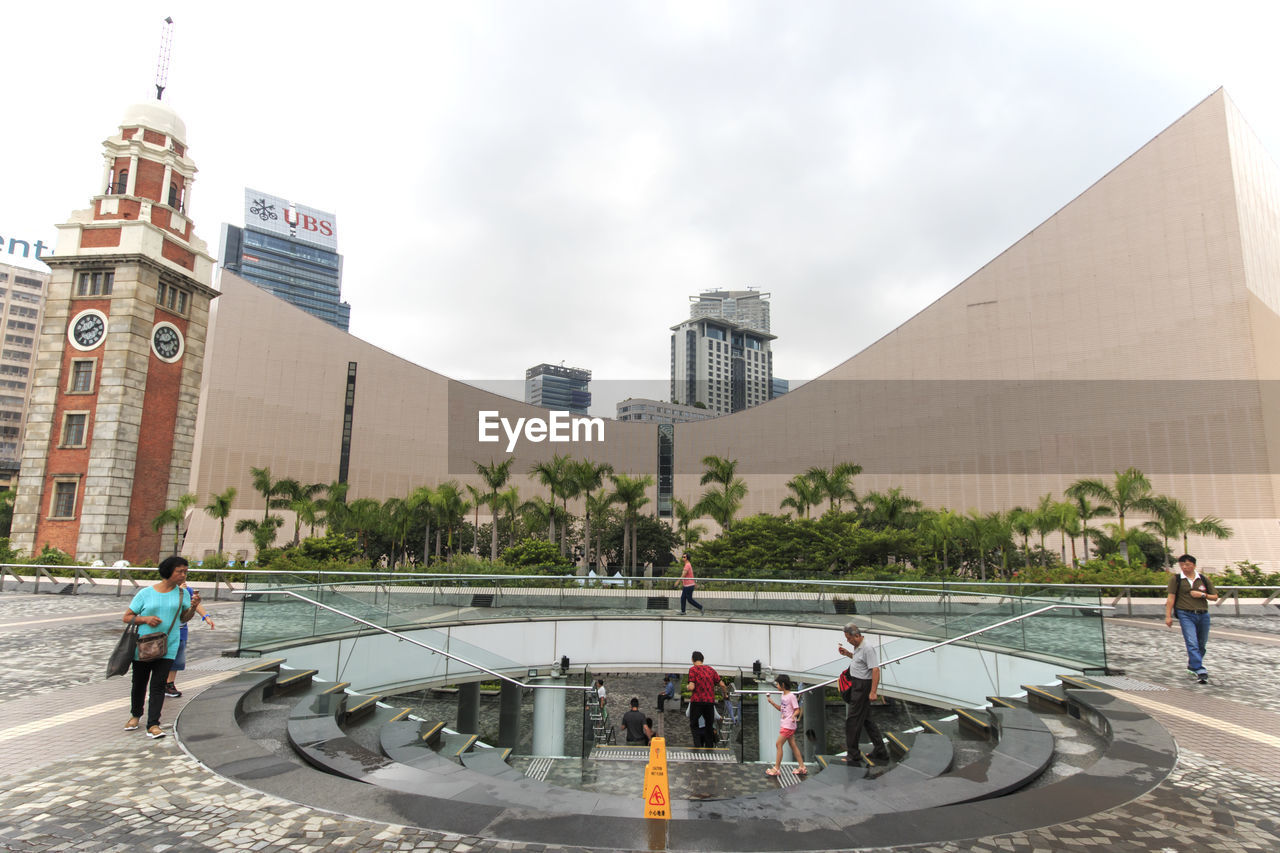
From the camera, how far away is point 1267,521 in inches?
918

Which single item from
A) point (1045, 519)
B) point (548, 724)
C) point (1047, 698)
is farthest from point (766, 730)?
point (1045, 519)

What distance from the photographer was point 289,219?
398 ft

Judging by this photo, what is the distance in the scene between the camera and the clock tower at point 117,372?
849 inches

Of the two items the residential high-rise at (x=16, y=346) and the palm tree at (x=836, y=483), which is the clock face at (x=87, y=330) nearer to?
the palm tree at (x=836, y=483)

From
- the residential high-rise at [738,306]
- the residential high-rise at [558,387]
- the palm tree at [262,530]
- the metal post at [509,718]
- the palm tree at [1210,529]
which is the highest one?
the residential high-rise at [738,306]

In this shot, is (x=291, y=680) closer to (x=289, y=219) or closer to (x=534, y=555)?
(x=534, y=555)

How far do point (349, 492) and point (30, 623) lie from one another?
3126cm

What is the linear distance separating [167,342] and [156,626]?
76.7ft

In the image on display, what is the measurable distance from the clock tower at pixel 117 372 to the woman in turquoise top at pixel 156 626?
20598mm

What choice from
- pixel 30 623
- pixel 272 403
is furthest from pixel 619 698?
pixel 272 403

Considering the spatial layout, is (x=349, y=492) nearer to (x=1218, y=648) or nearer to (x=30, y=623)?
(x=30, y=623)

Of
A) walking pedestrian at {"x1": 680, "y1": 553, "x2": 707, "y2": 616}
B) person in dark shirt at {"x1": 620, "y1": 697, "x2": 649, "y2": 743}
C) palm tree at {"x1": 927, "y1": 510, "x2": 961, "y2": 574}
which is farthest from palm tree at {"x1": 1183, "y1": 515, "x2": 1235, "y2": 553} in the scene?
person in dark shirt at {"x1": 620, "y1": 697, "x2": 649, "y2": 743}

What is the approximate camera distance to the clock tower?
21.6 m

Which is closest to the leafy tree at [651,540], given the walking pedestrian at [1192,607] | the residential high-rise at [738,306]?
the walking pedestrian at [1192,607]
